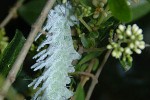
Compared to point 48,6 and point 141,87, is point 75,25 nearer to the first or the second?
point 48,6

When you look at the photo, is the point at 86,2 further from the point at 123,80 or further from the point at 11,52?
the point at 123,80

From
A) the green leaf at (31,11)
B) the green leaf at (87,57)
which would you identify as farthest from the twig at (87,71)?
the green leaf at (31,11)

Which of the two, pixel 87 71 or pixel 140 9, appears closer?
pixel 87 71

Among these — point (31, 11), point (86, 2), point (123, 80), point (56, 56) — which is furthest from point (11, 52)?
point (123, 80)

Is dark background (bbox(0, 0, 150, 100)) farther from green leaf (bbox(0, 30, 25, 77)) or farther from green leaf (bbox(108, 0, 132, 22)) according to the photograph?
green leaf (bbox(108, 0, 132, 22))

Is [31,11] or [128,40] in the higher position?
[31,11]
